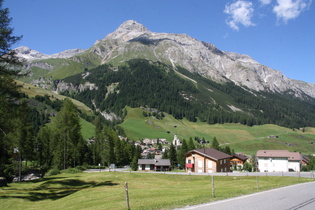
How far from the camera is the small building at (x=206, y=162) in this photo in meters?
77.8

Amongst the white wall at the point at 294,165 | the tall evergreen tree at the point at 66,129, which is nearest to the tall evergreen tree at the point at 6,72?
the tall evergreen tree at the point at 66,129

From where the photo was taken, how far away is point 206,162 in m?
79.0

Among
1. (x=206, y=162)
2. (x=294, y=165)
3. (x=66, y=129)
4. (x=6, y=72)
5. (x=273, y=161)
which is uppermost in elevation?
(x=6, y=72)

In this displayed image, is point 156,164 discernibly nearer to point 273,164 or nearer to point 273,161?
point 273,164

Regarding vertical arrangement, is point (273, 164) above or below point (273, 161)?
below

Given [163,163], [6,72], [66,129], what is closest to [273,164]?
[163,163]

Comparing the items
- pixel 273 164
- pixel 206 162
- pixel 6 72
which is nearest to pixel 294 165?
pixel 273 164

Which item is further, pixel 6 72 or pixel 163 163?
pixel 163 163

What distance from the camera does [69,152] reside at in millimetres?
62812

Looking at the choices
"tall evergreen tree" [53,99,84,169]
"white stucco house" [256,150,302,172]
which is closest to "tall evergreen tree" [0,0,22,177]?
"tall evergreen tree" [53,99,84,169]

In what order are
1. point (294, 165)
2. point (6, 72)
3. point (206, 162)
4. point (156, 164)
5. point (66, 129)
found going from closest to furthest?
point (6, 72), point (66, 129), point (206, 162), point (294, 165), point (156, 164)

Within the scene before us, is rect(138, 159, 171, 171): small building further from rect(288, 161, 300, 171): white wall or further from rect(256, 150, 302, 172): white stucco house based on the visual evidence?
rect(288, 161, 300, 171): white wall

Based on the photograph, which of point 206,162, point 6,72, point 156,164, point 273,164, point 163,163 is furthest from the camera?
point 163,163

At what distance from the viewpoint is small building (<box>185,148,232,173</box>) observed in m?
77.8
